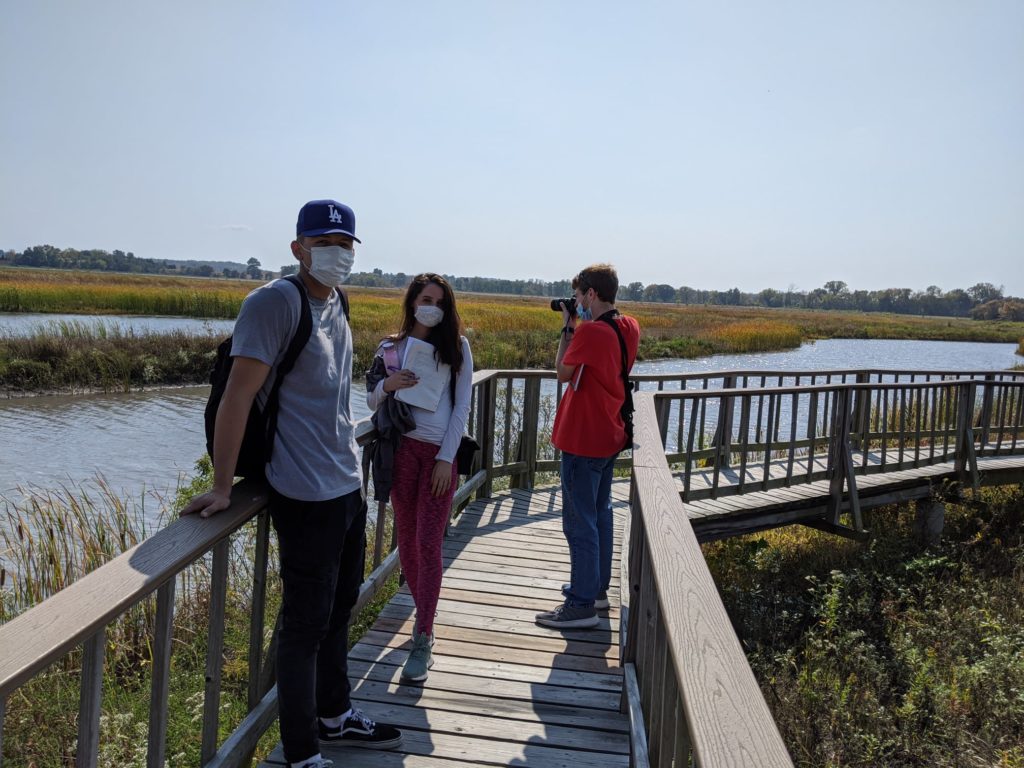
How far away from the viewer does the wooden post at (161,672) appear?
1997 millimetres

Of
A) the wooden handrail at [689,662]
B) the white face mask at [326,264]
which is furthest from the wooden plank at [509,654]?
the white face mask at [326,264]

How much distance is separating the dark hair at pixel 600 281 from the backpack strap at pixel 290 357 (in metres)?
1.92

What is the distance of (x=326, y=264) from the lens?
2367 millimetres

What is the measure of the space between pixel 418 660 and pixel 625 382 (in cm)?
167

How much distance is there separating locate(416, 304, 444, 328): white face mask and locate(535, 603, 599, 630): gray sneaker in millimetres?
1764

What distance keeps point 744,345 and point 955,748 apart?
33.6 m

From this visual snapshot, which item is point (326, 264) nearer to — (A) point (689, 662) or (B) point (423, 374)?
(B) point (423, 374)

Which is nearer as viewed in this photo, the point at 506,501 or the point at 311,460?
the point at 311,460

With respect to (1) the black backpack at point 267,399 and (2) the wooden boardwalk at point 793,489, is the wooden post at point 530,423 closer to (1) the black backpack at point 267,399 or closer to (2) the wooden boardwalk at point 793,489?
(2) the wooden boardwalk at point 793,489

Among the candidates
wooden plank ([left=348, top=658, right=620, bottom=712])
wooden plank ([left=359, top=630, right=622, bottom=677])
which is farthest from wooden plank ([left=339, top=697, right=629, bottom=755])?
wooden plank ([left=359, top=630, right=622, bottom=677])

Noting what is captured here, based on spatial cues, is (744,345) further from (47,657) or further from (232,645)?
(47,657)

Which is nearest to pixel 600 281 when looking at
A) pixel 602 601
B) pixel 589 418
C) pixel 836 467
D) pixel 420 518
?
pixel 589 418

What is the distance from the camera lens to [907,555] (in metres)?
8.28

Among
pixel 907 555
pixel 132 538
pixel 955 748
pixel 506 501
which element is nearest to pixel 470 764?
pixel 955 748
